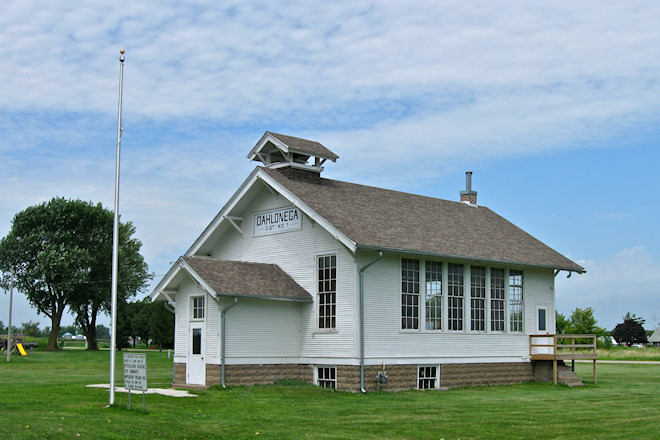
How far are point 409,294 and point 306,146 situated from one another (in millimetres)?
6771

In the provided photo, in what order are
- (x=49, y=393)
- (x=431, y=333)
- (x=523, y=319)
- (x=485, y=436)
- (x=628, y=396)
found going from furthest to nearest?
(x=523, y=319)
(x=431, y=333)
(x=628, y=396)
(x=49, y=393)
(x=485, y=436)

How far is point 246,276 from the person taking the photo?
26250 mm

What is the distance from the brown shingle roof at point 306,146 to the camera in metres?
28.6

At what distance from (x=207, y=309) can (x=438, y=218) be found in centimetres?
1091

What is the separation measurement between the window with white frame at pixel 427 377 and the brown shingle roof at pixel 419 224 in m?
4.02

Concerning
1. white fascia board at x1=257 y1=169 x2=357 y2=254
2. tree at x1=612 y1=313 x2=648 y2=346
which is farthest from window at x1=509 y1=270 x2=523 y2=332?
tree at x1=612 y1=313 x2=648 y2=346

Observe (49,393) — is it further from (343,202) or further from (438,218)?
(438,218)

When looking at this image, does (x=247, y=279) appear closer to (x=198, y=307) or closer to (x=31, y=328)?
(x=198, y=307)

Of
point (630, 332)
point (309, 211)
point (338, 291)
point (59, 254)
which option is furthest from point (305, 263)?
point (630, 332)

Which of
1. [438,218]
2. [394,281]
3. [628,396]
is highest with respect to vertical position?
[438,218]

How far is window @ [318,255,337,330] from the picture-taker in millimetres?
26062

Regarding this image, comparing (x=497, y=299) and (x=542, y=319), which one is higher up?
(x=497, y=299)

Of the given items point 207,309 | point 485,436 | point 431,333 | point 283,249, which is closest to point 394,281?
point 431,333

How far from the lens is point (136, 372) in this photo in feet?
57.5
